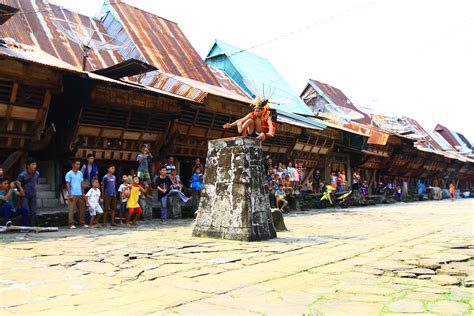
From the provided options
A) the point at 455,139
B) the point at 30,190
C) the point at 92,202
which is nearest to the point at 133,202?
the point at 92,202

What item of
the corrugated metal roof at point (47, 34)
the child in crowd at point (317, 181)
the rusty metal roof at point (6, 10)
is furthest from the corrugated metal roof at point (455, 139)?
the rusty metal roof at point (6, 10)

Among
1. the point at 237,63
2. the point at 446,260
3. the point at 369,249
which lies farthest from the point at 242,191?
the point at 237,63

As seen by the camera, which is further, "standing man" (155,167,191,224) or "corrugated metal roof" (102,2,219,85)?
"corrugated metal roof" (102,2,219,85)

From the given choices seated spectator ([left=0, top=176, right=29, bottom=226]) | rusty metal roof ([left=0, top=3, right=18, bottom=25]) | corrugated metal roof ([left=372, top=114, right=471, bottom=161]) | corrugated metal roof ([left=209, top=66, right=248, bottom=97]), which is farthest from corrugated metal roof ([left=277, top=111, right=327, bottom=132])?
corrugated metal roof ([left=372, top=114, right=471, bottom=161])

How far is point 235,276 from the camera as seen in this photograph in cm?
431

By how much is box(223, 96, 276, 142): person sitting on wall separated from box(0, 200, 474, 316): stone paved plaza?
7.08ft

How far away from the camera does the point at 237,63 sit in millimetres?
21953

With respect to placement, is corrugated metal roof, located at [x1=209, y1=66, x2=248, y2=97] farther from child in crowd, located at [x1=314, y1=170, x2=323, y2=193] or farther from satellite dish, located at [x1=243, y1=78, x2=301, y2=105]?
child in crowd, located at [x1=314, y1=170, x2=323, y2=193]

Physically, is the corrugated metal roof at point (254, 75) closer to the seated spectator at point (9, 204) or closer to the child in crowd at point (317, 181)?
the child in crowd at point (317, 181)

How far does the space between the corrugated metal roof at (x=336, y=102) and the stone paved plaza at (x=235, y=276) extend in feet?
73.6

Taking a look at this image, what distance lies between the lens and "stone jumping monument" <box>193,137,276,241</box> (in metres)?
7.04

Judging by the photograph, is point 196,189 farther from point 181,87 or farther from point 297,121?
point 297,121

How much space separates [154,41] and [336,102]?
52.7 ft

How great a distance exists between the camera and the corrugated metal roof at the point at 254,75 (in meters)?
20.9
